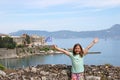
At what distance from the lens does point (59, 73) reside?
10.9 meters

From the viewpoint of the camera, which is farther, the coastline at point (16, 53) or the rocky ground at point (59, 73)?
the coastline at point (16, 53)

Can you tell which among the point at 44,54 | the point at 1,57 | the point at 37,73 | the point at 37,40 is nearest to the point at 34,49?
the point at 44,54

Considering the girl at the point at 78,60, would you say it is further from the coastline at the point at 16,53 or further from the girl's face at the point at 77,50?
the coastline at the point at 16,53

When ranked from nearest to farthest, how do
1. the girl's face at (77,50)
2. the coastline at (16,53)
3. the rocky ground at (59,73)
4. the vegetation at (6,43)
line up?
the girl's face at (77,50) < the rocky ground at (59,73) < the vegetation at (6,43) < the coastline at (16,53)

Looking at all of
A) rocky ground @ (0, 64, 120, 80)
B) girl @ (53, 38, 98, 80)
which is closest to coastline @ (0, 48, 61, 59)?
rocky ground @ (0, 64, 120, 80)

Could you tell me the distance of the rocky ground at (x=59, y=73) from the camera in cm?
1073

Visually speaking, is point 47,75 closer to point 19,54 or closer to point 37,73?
point 37,73

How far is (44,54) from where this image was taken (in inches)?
5969

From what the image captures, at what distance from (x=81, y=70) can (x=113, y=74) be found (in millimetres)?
1834

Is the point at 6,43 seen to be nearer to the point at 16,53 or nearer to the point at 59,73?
the point at 16,53

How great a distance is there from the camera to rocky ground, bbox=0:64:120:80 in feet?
35.2

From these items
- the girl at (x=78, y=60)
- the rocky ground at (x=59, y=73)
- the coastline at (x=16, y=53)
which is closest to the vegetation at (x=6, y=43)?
the coastline at (x=16, y=53)

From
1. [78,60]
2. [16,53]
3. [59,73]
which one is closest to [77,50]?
[78,60]

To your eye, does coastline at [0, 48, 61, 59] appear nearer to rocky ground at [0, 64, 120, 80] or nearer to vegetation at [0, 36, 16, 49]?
vegetation at [0, 36, 16, 49]
